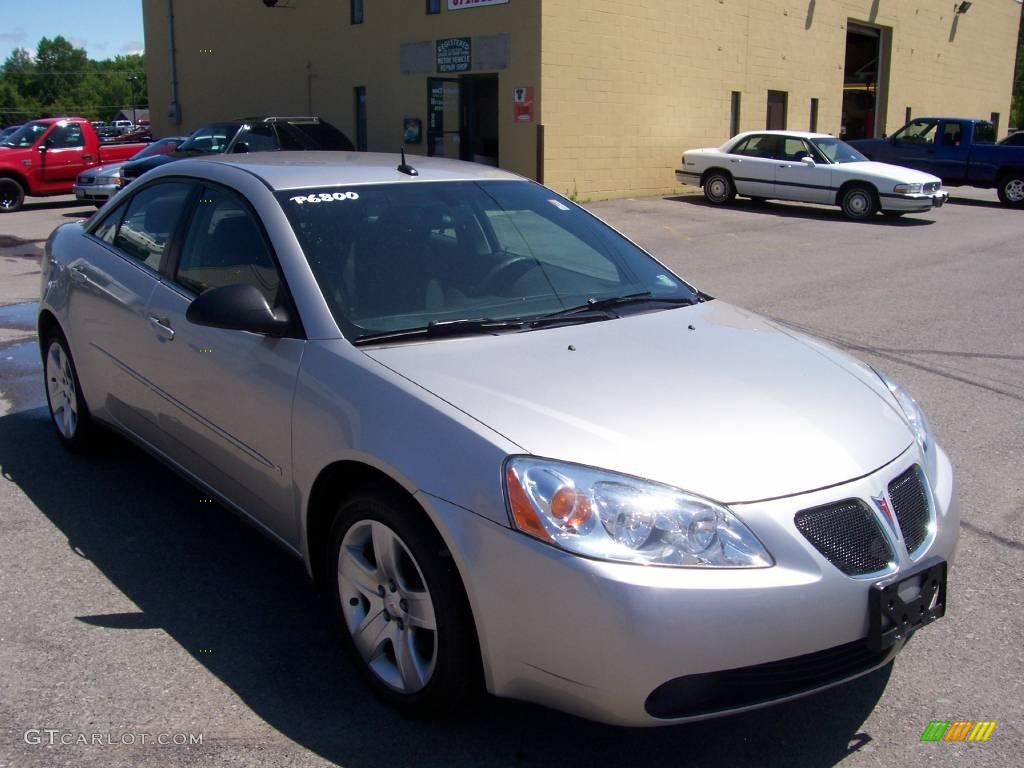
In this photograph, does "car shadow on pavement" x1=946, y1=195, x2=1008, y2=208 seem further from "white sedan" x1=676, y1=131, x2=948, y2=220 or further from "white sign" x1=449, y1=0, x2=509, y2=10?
"white sign" x1=449, y1=0, x2=509, y2=10

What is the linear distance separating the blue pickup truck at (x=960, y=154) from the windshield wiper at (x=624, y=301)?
20573 millimetres

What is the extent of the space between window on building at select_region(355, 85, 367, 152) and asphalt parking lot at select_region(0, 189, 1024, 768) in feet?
59.8

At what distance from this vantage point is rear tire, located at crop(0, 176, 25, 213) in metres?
19.2

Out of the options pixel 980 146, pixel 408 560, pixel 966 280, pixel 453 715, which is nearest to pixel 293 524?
pixel 408 560

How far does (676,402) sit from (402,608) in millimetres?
1035

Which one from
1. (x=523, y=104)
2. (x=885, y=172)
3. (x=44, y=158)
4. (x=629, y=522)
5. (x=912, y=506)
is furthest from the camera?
(x=523, y=104)

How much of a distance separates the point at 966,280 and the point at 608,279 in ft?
30.6

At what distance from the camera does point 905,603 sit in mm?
2814

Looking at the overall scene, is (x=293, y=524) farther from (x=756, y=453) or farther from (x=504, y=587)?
(x=756, y=453)

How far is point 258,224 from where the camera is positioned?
384 centimetres

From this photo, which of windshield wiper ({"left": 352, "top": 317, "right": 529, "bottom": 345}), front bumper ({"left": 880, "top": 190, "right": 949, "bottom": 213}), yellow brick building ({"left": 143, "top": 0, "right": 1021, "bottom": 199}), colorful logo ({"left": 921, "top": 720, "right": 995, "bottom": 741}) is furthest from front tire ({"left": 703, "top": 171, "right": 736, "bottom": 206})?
colorful logo ({"left": 921, "top": 720, "right": 995, "bottom": 741})

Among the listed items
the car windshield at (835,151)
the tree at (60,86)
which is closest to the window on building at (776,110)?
the car windshield at (835,151)

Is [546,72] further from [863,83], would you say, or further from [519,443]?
[519,443]

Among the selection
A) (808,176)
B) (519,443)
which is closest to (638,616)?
(519,443)
